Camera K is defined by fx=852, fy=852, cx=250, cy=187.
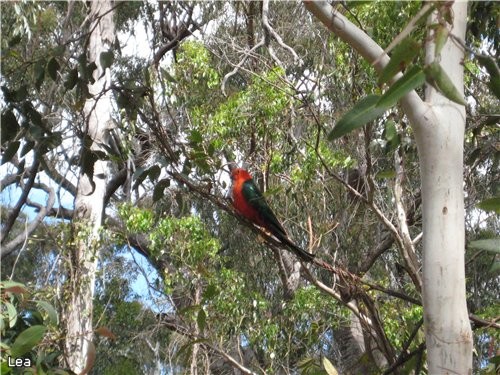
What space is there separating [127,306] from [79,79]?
7.66 metres

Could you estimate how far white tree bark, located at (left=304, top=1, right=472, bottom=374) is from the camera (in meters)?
1.29

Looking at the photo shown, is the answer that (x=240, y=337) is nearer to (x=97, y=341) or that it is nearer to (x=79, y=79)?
(x=97, y=341)

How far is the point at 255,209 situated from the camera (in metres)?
2.81

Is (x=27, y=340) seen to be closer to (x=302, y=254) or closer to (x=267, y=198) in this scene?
(x=302, y=254)

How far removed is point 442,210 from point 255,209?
1.50 metres

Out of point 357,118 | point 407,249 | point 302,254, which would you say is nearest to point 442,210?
point 357,118

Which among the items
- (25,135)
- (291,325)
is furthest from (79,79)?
(291,325)

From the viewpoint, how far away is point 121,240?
738cm

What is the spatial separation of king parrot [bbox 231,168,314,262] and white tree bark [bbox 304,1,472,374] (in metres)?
0.67

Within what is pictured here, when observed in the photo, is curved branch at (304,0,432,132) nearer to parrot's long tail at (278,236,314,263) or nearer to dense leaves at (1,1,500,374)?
parrot's long tail at (278,236,314,263)

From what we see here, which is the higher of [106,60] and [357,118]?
[106,60]

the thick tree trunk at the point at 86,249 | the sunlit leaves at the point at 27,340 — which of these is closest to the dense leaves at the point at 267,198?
the thick tree trunk at the point at 86,249

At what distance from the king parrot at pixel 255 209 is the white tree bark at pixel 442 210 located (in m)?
0.67

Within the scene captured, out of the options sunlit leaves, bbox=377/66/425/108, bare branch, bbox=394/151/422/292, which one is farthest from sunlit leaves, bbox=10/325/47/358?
sunlit leaves, bbox=377/66/425/108
